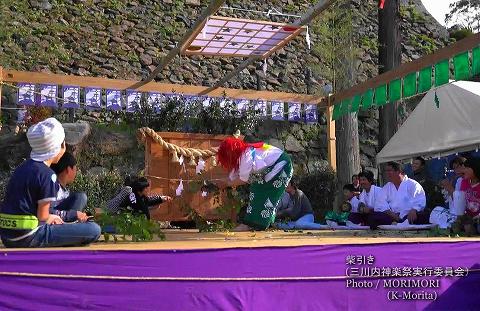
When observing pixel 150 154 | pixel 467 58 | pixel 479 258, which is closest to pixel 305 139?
pixel 150 154

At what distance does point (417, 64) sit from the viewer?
7031mm

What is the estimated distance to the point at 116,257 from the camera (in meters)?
3.11

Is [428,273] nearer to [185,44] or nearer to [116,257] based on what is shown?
[116,257]

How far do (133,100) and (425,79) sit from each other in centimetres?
437

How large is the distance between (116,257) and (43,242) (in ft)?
1.79

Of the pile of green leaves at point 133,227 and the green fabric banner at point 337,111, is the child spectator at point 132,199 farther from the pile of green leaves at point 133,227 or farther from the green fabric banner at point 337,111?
the green fabric banner at point 337,111

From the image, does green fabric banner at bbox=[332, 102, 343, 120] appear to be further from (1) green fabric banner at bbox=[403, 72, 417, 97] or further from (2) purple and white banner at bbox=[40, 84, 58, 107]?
(2) purple and white banner at bbox=[40, 84, 58, 107]

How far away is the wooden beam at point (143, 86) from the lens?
8055mm

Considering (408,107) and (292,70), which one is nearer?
(408,107)

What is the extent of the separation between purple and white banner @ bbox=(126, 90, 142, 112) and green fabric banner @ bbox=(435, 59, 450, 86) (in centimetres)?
446

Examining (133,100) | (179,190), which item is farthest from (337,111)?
(133,100)

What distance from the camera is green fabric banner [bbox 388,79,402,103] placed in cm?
748

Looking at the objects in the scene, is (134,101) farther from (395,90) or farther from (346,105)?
(395,90)

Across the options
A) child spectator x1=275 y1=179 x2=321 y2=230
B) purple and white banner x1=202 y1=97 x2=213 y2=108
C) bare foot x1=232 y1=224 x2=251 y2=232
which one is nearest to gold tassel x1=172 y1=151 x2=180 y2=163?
child spectator x1=275 y1=179 x2=321 y2=230
